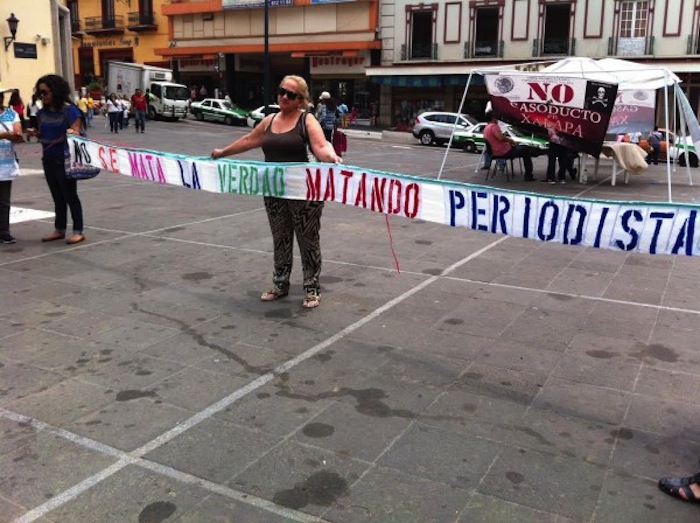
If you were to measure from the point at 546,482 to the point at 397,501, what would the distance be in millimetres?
713

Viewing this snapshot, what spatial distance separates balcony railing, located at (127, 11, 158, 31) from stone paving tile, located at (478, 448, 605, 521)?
47884mm

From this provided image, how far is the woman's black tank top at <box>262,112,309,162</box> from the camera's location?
17.4 feet

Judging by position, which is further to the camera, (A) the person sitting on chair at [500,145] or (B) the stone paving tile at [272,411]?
A: (A) the person sitting on chair at [500,145]

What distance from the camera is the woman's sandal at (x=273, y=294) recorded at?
18.7ft

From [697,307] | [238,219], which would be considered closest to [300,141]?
[697,307]

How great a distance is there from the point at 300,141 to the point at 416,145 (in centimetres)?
2410

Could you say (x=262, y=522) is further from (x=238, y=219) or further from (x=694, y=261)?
(x=238, y=219)

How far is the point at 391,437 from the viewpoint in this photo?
351 cm

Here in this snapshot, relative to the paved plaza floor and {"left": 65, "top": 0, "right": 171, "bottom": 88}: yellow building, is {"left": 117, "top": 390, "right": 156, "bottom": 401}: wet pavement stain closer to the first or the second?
the paved plaza floor

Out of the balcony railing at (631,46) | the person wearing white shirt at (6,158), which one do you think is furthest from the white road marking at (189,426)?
the balcony railing at (631,46)

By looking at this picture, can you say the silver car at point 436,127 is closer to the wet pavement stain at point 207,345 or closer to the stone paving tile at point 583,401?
the wet pavement stain at point 207,345

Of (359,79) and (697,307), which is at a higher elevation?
(359,79)

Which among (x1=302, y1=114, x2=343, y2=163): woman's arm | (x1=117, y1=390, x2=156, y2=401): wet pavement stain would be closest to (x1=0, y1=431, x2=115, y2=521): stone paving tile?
(x1=117, y1=390, x2=156, y2=401): wet pavement stain

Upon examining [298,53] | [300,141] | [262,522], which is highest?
[298,53]
